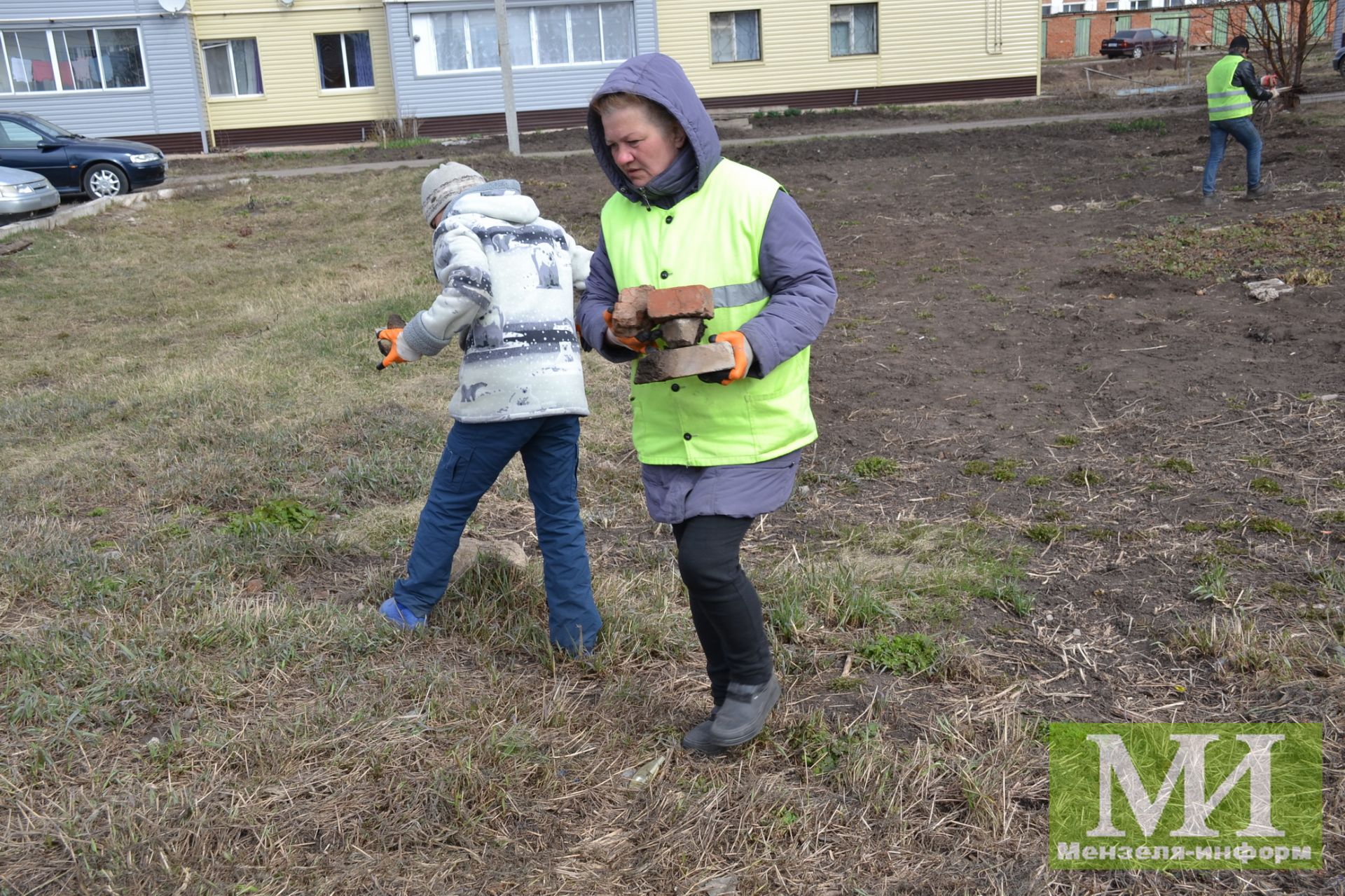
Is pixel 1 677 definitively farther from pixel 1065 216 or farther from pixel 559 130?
pixel 559 130

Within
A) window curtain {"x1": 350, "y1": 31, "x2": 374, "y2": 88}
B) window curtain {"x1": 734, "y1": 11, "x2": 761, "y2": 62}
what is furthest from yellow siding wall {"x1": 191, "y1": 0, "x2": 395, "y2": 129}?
window curtain {"x1": 734, "y1": 11, "x2": 761, "y2": 62}

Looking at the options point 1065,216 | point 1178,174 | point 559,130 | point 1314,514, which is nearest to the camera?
point 1314,514

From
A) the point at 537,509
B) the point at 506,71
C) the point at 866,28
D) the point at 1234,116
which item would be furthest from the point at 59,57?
the point at 537,509

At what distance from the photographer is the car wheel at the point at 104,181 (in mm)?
18125

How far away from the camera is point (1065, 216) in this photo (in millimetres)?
11172

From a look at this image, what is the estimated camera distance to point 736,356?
8.49ft

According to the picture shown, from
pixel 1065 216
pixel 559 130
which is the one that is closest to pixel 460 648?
pixel 1065 216

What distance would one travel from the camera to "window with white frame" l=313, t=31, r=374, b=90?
2750cm

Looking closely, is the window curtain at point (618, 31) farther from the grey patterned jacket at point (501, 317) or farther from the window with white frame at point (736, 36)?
the grey patterned jacket at point (501, 317)

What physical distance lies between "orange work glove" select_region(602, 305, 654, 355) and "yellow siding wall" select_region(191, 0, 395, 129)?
88.3 feet

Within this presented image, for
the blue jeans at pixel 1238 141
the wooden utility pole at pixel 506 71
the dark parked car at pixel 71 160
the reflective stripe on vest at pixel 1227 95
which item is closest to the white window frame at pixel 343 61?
the wooden utility pole at pixel 506 71

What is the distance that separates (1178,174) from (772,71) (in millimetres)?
16482

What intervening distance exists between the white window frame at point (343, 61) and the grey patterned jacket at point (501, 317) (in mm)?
26129

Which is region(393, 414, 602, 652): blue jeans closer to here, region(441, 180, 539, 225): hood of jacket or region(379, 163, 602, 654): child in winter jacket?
region(379, 163, 602, 654): child in winter jacket
